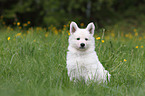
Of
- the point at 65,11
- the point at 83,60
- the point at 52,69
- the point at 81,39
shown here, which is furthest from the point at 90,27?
the point at 65,11

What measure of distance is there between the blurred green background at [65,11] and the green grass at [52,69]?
6506mm

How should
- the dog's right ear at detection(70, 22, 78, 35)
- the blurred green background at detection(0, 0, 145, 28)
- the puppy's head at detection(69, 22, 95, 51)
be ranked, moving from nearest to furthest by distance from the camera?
the puppy's head at detection(69, 22, 95, 51) → the dog's right ear at detection(70, 22, 78, 35) → the blurred green background at detection(0, 0, 145, 28)

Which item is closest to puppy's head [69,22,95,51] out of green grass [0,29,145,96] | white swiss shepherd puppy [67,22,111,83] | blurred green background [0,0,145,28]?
white swiss shepherd puppy [67,22,111,83]

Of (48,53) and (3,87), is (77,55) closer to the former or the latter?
(48,53)

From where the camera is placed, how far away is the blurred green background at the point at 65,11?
15.0 m

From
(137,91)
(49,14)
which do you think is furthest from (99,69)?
(49,14)

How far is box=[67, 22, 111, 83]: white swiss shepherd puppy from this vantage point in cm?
389

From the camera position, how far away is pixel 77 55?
160 inches

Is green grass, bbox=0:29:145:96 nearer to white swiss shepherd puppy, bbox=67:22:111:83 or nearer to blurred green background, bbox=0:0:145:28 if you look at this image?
white swiss shepherd puppy, bbox=67:22:111:83

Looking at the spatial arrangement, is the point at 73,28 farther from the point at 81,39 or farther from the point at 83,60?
the point at 83,60

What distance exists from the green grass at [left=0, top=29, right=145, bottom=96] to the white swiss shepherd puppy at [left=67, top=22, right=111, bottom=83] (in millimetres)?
180

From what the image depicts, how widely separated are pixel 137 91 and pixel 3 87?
215 cm

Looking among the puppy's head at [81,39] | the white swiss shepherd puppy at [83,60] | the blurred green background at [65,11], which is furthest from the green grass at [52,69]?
the blurred green background at [65,11]

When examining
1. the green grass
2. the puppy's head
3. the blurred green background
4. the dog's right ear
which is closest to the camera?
the green grass
